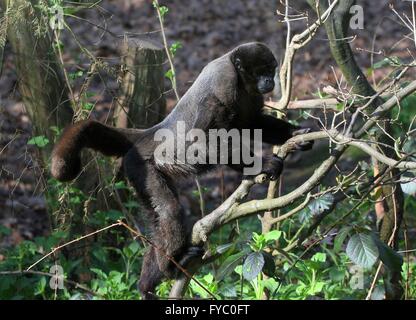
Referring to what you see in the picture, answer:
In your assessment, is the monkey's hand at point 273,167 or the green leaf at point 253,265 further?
the monkey's hand at point 273,167

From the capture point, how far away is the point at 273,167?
528 centimetres

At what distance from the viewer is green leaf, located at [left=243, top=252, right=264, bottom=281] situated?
429cm

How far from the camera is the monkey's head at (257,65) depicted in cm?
584

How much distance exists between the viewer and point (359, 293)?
612 centimetres

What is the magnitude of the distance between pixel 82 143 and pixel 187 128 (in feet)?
2.89

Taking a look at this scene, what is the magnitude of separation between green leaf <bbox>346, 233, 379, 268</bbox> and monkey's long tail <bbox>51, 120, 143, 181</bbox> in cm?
229

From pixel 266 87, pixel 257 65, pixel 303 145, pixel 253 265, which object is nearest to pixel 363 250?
pixel 253 265

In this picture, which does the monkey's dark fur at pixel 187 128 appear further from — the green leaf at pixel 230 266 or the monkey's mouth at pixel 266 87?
the green leaf at pixel 230 266

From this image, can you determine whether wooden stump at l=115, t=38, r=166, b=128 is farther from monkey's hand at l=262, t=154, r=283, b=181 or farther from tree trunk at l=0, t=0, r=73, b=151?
monkey's hand at l=262, t=154, r=283, b=181

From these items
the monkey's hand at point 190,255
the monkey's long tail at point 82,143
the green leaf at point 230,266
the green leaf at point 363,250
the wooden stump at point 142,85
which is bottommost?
the monkey's hand at point 190,255

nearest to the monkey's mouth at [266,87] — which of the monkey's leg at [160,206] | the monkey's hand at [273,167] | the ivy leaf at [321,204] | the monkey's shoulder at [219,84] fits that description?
the monkey's shoulder at [219,84]

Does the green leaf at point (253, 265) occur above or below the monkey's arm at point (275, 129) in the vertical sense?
below
